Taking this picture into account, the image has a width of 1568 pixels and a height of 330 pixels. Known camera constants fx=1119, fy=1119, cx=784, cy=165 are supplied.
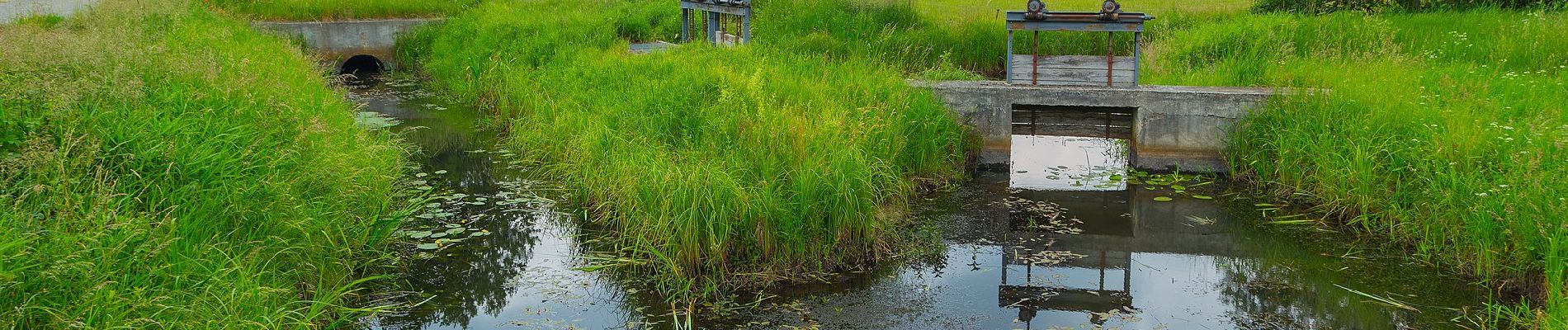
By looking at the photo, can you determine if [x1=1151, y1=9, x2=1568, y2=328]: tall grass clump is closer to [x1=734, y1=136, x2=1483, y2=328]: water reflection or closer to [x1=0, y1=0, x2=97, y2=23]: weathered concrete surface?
[x1=734, y1=136, x2=1483, y2=328]: water reflection

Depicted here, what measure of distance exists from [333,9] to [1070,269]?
15.3 m

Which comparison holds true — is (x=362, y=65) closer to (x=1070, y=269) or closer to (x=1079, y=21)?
(x=1079, y=21)

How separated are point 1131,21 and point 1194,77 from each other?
1.80 m

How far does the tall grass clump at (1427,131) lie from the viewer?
6355 mm

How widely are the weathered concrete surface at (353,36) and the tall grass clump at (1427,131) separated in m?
12.6

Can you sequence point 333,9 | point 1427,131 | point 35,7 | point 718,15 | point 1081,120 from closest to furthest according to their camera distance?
point 1427,131
point 1081,120
point 35,7
point 718,15
point 333,9

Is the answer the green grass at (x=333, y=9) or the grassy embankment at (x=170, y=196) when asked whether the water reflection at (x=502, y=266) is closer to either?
the grassy embankment at (x=170, y=196)

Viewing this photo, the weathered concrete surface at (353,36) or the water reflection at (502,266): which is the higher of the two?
the weathered concrete surface at (353,36)

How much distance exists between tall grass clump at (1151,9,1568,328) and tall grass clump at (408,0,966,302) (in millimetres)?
2912

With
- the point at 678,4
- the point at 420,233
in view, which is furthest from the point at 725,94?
the point at 678,4

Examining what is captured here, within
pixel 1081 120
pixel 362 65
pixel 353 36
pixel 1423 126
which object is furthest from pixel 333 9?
pixel 1423 126

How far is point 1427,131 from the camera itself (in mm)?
7746

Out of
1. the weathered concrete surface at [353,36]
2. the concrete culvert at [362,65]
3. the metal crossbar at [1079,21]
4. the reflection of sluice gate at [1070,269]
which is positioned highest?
the metal crossbar at [1079,21]

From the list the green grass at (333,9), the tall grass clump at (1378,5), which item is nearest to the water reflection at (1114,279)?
the tall grass clump at (1378,5)
